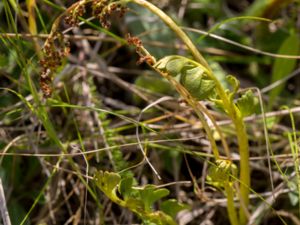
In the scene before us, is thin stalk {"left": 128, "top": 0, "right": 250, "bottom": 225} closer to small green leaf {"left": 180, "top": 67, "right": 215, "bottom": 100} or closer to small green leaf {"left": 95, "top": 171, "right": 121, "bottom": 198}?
small green leaf {"left": 180, "top": 67, "right": 215, "bottom": 100}

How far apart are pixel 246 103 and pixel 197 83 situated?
0.14 metres

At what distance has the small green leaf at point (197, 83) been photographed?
107cm

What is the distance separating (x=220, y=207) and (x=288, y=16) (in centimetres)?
80

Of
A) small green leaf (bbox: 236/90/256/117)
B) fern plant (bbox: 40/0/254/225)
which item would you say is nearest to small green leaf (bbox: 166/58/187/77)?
fern plant (bbox: 40/0/254/225)

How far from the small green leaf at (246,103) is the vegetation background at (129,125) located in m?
0.03

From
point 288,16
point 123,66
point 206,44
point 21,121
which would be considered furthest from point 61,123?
point 288,16

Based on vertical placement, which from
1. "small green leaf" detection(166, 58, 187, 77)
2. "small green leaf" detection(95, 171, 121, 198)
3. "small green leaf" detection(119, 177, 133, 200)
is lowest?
"small green leaf" detection(119, 177, 133, 200)

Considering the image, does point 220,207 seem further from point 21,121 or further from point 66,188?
point 21,121

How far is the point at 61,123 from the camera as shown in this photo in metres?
1.53

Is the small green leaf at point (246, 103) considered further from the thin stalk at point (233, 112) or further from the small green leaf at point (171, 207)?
the small green leaf at point (171, 207)

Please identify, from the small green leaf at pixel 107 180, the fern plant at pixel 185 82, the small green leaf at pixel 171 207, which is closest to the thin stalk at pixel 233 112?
the fern plant at pixel 185 82

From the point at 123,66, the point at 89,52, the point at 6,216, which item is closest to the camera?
the point at 6,216

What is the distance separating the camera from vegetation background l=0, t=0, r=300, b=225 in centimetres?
124

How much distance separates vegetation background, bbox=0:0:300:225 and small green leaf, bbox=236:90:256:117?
3cm
